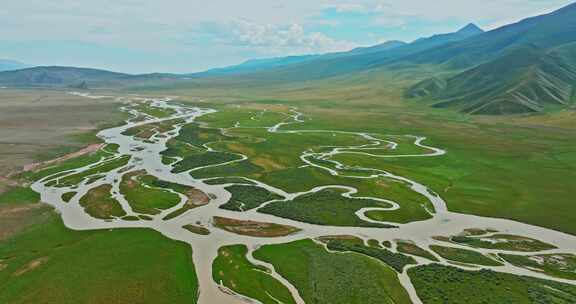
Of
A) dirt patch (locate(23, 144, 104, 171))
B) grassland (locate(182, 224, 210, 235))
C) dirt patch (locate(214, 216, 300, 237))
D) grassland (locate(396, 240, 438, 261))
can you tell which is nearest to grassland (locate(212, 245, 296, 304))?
dirt patch (locate(214, 216, 300, 237))

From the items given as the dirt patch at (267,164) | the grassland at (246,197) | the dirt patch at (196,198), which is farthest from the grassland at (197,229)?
the dirt patch at (267,164)

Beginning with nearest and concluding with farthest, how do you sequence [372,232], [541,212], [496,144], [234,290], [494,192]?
[234,290] < [372,232] < [541,212] < [494,192] < [496,144]

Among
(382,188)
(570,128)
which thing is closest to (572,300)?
(382,188)

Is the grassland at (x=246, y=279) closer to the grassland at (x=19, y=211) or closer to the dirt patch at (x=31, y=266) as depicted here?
the dirt patch at (x=31, y=266)

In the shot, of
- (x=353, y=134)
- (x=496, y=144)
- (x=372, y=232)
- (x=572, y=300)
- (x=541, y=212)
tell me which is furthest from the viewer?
(x=353, y=134)

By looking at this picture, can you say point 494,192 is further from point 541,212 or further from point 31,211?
point 31,211

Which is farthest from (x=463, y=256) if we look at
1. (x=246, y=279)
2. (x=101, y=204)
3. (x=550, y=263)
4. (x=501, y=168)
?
(x=101, y=204)

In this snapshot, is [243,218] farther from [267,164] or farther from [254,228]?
[267,164]
